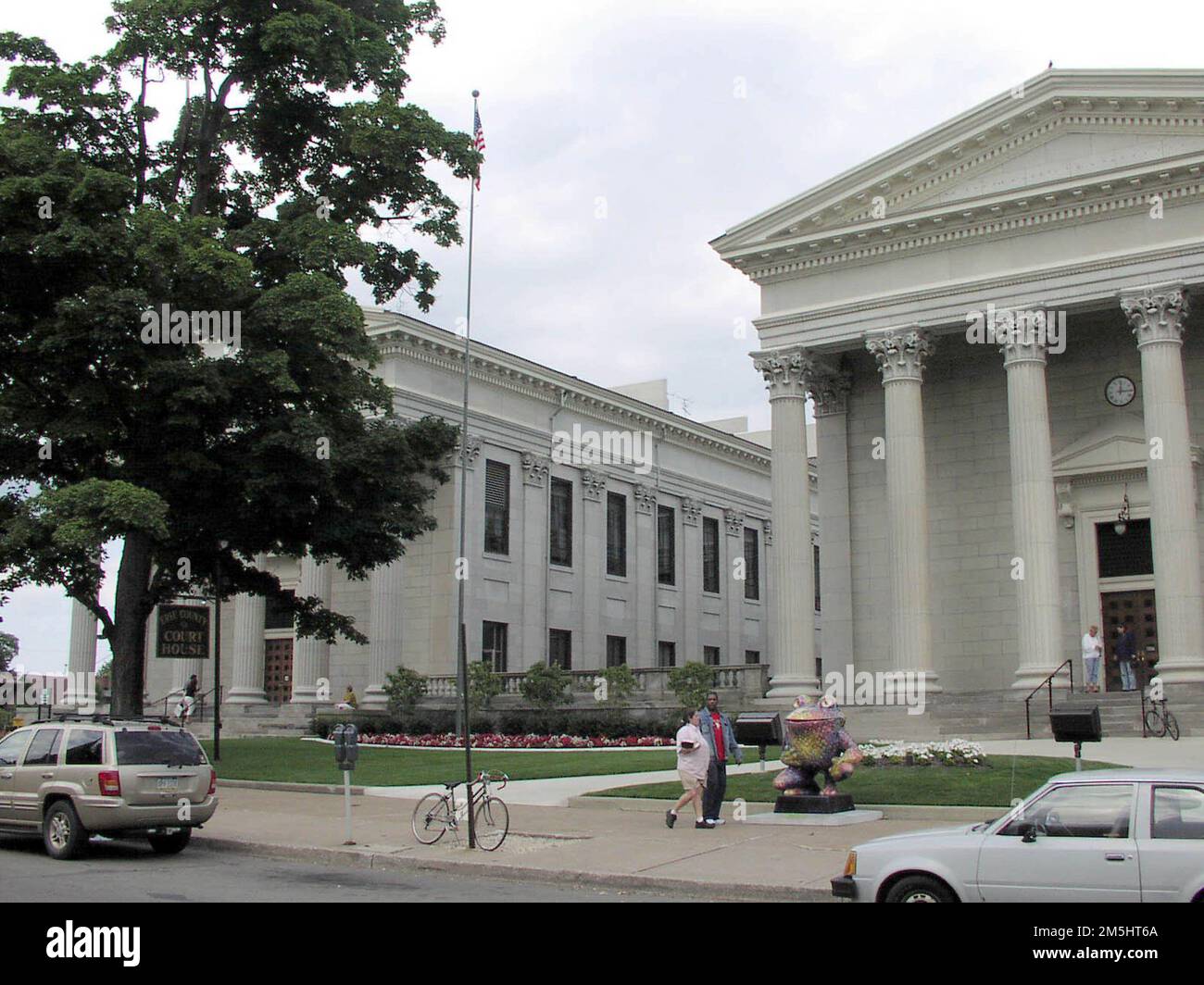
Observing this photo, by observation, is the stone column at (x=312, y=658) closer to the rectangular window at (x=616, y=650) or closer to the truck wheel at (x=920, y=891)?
the rectangular window at (x=616, y=650)

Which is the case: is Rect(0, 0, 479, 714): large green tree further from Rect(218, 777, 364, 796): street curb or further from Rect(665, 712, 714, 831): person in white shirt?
Rect(665, 712, 714, 831): person in white shirt

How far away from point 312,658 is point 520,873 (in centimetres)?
3358

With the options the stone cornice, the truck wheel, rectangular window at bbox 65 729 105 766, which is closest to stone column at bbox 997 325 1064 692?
the stone cornice

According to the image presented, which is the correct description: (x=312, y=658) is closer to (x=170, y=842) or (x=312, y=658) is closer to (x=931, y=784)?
(x=170, y=842)

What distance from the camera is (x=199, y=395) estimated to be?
24969 mm

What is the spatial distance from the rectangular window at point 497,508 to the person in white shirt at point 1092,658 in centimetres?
2326

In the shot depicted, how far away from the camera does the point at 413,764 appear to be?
3027 cm

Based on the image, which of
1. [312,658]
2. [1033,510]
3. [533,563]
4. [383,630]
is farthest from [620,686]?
[1033,510]

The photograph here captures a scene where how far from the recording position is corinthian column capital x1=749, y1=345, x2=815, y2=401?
38.2m

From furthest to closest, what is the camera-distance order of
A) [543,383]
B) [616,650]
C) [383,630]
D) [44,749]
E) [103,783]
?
[616,650], [543,383], [383,630], [44,749], [103,783]

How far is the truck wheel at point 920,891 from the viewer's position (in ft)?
32.6

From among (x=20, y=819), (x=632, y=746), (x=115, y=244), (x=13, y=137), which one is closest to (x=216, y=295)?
(x=115, y=244)

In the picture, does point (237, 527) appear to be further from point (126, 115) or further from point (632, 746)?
point (632, 746)

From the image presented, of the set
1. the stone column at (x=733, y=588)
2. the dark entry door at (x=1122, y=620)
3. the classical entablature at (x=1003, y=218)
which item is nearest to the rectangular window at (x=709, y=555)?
the stone column at (x=733, y=588)
